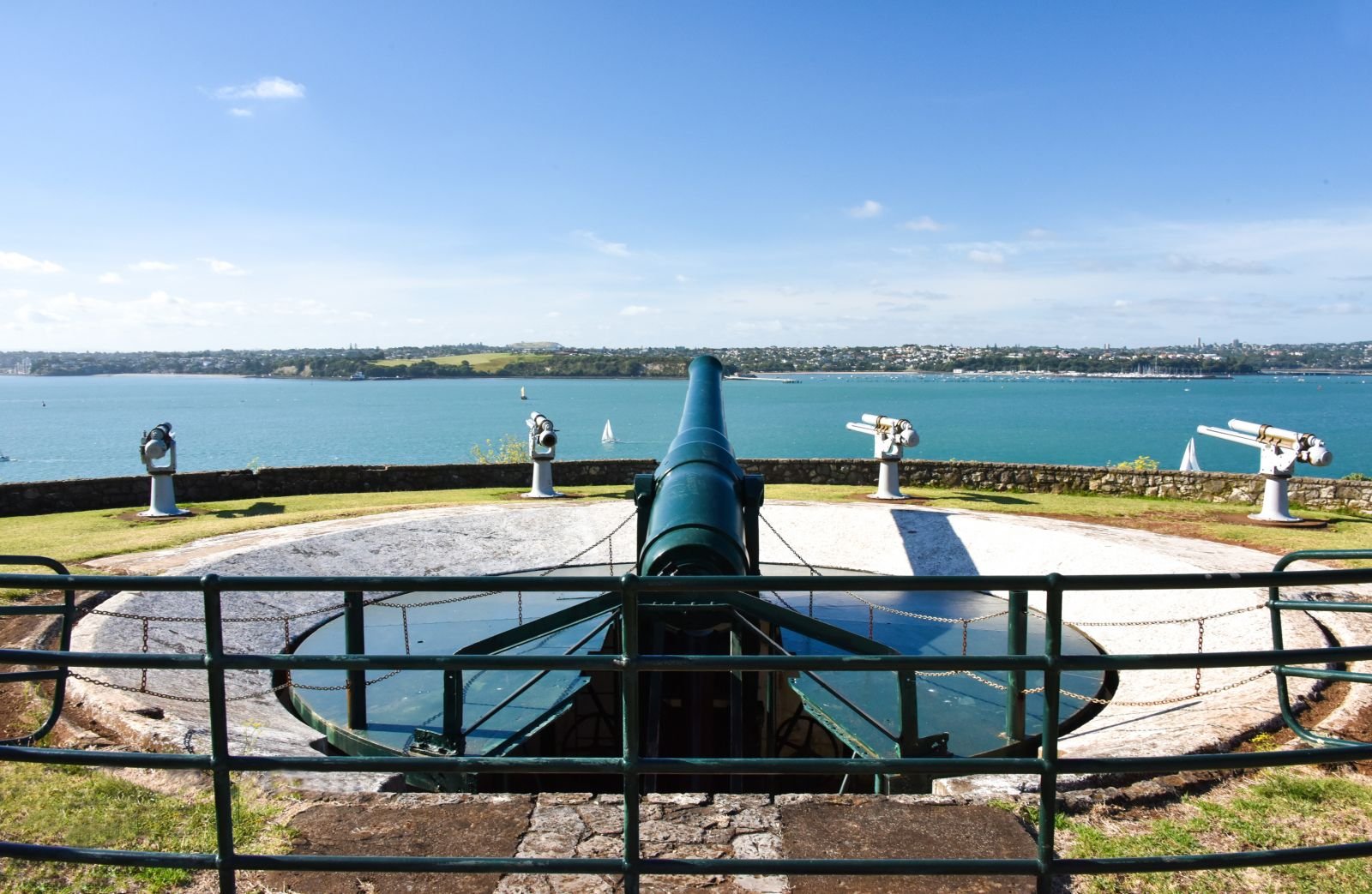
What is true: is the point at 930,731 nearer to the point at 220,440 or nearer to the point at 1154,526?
the point at 1154,526

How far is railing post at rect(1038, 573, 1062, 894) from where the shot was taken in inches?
80.3

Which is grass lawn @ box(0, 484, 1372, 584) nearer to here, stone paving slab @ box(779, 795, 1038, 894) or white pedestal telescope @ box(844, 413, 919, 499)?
white pedestal telescope @ box(844, 413, 919, 499)

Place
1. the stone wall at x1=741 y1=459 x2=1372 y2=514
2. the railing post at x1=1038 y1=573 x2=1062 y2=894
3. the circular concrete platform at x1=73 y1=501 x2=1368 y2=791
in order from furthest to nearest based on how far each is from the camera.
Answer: the stone wall at x1=741 y1=459 x2=1372 y2=514 → the circular concrete platform at x1=73 y1=501 x2=1368 y2=791 → the railing post at x1=1038 y1=573 x2=1062 y2=894

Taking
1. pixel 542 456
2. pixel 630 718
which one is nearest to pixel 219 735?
pixel 630 718

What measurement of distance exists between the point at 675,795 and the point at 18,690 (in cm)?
373

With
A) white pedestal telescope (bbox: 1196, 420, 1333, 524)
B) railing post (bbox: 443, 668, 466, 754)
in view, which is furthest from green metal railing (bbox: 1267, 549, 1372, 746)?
white pedestal telescope (bbox: 1196, 420, 1333, 524)

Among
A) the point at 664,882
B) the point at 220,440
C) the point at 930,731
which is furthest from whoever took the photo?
the point at 220,440

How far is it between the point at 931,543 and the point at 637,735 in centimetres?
961

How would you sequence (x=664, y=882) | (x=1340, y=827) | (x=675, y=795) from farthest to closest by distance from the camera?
(x=675, y=795)
(x=1340, y=827)
(x=664, y=882)

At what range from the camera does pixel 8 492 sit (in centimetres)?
1252

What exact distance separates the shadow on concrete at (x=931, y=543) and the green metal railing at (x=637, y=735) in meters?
8.09

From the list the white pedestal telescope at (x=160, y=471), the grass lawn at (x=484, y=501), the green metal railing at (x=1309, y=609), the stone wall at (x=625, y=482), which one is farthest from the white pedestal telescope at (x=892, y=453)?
the green metal railing at (x=1309, y=609)

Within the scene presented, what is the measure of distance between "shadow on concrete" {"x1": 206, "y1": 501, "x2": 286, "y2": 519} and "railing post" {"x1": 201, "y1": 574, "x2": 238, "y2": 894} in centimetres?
1072

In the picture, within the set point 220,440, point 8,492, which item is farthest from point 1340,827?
point 220,440
